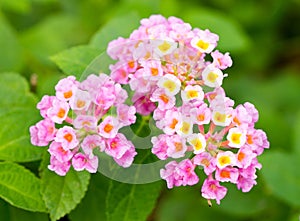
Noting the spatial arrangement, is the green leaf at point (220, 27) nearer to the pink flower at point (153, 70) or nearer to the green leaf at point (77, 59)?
the green leaf at point (77, 59)

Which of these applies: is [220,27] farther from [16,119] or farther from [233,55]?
[16,119]

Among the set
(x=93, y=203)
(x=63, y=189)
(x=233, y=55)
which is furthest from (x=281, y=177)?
(x=233, y=55)

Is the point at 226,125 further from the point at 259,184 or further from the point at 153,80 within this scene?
the point at 259,184

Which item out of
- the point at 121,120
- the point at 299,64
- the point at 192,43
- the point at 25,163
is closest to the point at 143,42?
the point at 192,43

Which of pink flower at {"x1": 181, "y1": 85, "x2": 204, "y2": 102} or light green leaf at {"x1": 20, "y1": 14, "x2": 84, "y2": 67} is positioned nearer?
pink flower at {"x1": 181, "y1": 85, "x2": 204, "y2": 102}

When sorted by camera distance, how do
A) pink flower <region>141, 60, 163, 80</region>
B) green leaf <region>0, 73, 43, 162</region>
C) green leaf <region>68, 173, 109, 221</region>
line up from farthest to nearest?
green leaf <region>68, 173, 109, 221</region> < green leaf <region>0, 73, 43, 162</region> < pink flower <region>141, 60, 163, 80</region>

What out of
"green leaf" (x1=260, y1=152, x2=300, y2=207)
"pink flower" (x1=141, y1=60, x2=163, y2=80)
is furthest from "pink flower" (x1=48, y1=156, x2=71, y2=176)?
"green leaf" (x1=260, y1=152, x2=300, y2=207)

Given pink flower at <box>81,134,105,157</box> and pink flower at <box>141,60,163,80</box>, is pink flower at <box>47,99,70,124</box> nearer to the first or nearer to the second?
pink flower at <box>81,134,105,157</box>

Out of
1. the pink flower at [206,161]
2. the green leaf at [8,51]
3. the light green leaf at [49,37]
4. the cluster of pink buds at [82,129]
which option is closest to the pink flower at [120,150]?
the cluster of pink buds at [82,129]
